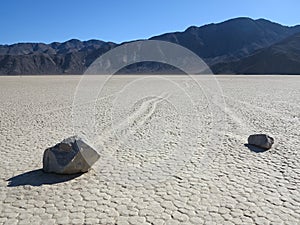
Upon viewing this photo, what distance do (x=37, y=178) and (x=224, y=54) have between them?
145099 mm

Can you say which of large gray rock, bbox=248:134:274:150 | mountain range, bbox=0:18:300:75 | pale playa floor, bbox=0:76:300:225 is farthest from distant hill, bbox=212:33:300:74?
pale playa floor, bbox=0:76:300:225

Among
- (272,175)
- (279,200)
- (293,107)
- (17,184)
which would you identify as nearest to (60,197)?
(17,184)

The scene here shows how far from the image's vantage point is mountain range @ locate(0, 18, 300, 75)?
8573 cm

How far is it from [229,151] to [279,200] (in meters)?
2.71

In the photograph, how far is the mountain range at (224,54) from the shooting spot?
85.7 meters

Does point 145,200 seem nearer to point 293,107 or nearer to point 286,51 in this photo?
point 293,107

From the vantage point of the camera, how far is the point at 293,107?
51.1 ft

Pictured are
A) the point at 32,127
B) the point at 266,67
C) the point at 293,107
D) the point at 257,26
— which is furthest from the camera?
the point at 257,26

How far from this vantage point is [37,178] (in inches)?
214

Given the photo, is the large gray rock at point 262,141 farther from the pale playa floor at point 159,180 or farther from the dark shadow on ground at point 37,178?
the dark shadow on ground at point 37,178

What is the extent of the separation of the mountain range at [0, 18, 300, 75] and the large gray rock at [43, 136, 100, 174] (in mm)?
78446

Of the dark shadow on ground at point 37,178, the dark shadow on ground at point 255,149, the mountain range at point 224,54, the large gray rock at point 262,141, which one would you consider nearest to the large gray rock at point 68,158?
the dark shadow on ground at point 37,178

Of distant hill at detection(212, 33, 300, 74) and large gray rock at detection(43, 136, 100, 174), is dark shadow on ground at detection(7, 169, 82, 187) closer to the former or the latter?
large gray rock at detection(43, 136, 100, 174)

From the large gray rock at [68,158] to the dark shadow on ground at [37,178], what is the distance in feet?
0.31
